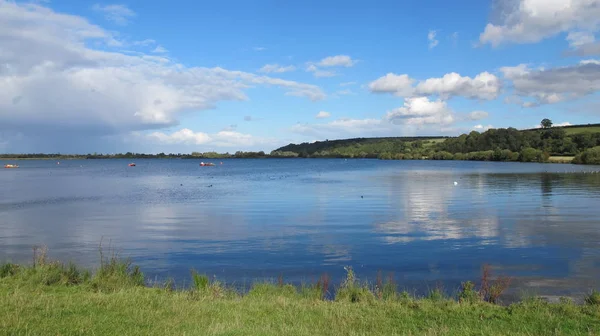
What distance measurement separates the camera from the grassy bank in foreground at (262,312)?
906 cm

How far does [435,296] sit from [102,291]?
8858 millimetres

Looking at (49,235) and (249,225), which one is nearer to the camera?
(49,235)

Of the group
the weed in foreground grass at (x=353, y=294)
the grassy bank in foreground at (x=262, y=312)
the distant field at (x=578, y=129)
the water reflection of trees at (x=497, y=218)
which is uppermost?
the distant field at (x=578, y=129)

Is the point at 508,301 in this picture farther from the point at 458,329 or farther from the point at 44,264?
the point at 44,264

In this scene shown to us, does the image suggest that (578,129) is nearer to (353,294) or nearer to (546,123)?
(546,123)

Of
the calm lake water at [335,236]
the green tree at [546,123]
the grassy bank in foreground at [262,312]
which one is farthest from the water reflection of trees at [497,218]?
the green tree at [546,123]

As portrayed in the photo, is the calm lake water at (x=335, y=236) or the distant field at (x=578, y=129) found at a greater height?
the distant field at (x=578, y=129)

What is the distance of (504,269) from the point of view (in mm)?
18000

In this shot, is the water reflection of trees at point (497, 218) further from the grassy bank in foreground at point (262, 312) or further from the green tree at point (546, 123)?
the green tree at point (546, 123)

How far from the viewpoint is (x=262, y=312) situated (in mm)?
10633

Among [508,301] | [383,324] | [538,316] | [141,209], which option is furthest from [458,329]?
[141,209]

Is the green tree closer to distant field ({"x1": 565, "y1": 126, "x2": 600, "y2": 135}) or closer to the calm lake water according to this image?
distant field ({"x1": 565, "y1": 126, "x2": 600, "y2": 135})

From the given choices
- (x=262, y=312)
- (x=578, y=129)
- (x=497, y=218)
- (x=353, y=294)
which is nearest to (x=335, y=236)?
(x=353, y=294)

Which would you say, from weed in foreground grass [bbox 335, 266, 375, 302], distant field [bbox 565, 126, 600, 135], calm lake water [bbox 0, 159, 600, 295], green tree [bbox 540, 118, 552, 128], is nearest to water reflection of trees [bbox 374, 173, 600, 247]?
calm lake water [bbox 0, 159, 600, 295]
